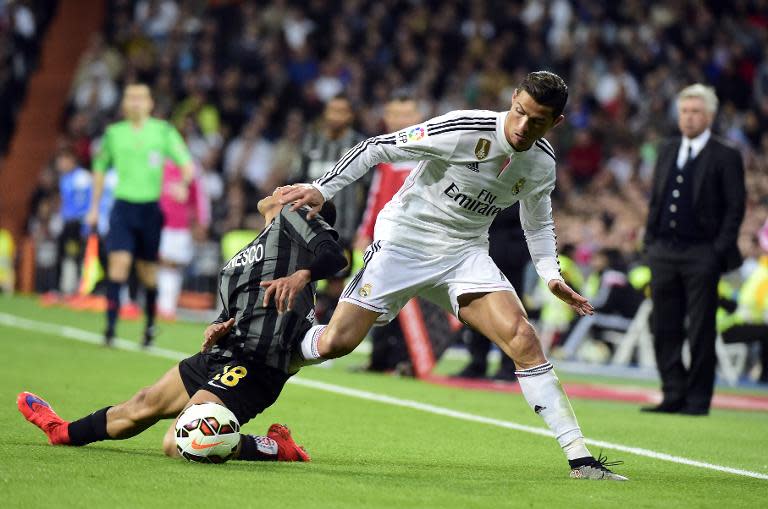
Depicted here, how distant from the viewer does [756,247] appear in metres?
16.6

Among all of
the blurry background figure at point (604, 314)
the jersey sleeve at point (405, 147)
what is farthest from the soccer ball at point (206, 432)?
the blurry background figure at point (604, 314)

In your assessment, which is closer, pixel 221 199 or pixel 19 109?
pixel 221 199

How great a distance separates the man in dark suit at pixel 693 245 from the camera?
10.3m

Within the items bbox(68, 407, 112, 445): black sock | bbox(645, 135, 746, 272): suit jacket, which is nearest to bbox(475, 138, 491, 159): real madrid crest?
bbox(68, 407, 112, 445): black sock

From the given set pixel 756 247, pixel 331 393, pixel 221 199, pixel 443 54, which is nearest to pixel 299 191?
pixel 331 393

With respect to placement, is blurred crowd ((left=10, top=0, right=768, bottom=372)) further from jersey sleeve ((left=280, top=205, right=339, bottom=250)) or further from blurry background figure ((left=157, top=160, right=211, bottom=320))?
jersey sleeve ((left=280, top=205, right=339, bottom=250))

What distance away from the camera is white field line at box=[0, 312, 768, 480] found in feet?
24.8

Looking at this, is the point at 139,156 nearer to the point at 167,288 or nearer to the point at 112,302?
the point at 112,302

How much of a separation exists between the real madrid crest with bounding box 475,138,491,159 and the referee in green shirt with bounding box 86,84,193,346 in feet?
23.5

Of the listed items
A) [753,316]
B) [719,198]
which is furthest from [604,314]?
[719,198]

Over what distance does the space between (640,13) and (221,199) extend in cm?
788

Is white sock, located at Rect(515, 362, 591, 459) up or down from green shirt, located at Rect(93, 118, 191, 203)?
down

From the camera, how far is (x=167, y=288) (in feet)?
61.0

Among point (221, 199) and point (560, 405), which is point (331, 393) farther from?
point (221, 199)
